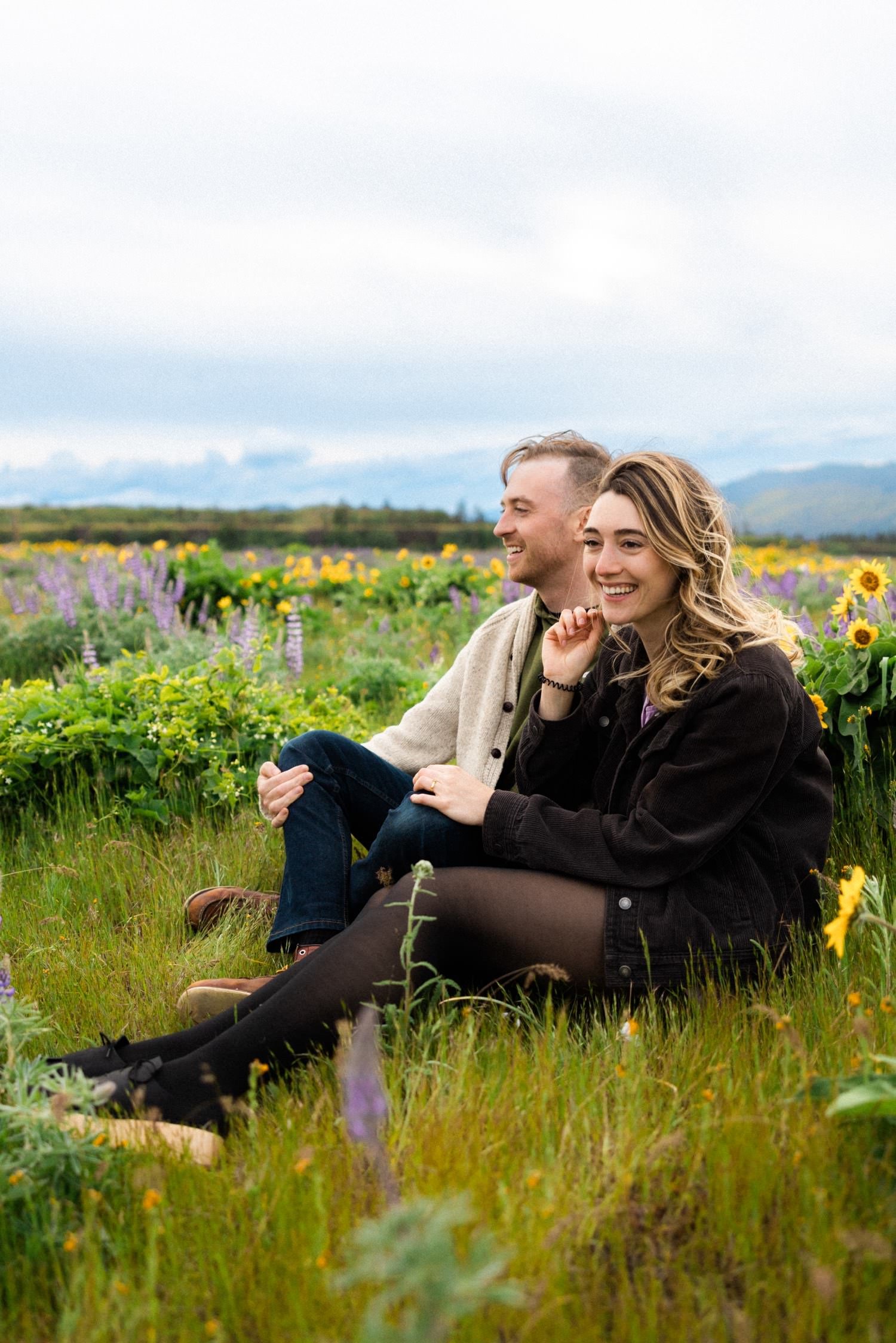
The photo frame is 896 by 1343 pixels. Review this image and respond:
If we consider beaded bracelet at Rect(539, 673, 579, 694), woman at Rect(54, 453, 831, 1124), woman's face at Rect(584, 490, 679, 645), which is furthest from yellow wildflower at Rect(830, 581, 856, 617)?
woman's face at Rect(584, 490, 679, 645)

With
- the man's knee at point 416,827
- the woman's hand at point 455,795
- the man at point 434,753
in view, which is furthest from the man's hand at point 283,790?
the woman's hand at point 455,795

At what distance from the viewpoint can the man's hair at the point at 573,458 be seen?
3854 millimetres

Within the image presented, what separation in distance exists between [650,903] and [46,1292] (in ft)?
Answer: 5.07

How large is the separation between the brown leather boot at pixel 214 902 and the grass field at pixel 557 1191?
0.88 metres

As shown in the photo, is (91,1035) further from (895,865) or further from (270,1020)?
(895,865)

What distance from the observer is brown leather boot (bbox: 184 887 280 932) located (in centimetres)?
373

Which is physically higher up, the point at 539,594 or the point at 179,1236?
the point at 539,594

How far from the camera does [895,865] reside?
350 centimetres

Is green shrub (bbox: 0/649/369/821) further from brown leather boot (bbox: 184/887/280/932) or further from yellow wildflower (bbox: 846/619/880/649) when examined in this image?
yellow wildflower (bbox: 846/619/880/649)

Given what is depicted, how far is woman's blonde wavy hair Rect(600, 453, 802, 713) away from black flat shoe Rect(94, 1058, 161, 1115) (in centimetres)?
153

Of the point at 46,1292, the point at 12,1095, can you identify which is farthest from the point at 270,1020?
the point at 46,1292

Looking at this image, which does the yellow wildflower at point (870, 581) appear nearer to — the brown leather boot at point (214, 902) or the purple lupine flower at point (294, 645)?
the brown leather boot at point (214, 902)

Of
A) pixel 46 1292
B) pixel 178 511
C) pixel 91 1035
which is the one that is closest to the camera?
pixel 46 1292

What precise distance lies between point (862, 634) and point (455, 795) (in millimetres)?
1693
